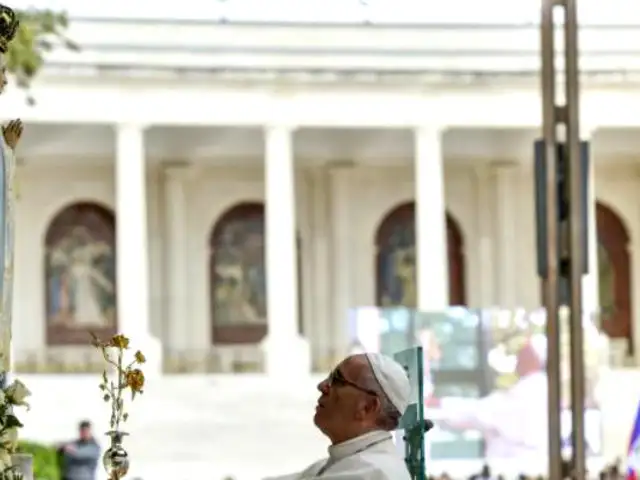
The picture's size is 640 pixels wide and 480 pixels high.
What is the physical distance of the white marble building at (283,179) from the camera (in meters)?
22.2

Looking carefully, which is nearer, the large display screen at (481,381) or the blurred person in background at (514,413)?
the large display screen at (481,381)

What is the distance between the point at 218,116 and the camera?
73.5 ft

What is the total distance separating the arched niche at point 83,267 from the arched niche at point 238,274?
5.49 ft

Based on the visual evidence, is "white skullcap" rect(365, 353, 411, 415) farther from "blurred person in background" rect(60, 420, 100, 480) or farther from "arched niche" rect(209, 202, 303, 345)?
"arched niche" rect(209, 202, 303, 345)

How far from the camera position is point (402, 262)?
82.5 feet

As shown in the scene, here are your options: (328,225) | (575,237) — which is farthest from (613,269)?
(575,237)

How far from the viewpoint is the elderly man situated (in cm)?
348

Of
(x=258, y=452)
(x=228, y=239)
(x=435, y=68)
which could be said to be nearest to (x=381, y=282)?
(x=228, y=239)

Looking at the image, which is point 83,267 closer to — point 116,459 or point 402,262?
point 402,262

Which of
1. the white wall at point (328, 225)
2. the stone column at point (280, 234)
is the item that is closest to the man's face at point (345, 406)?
the stone column at point (280, 234)

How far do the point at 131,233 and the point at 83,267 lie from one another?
107 inches

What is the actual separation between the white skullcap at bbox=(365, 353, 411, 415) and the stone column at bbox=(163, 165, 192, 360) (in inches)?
828

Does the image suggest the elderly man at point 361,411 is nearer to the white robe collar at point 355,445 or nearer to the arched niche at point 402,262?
the white robe collar at point 355,445

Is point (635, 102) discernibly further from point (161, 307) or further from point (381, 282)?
point (161, 307)
